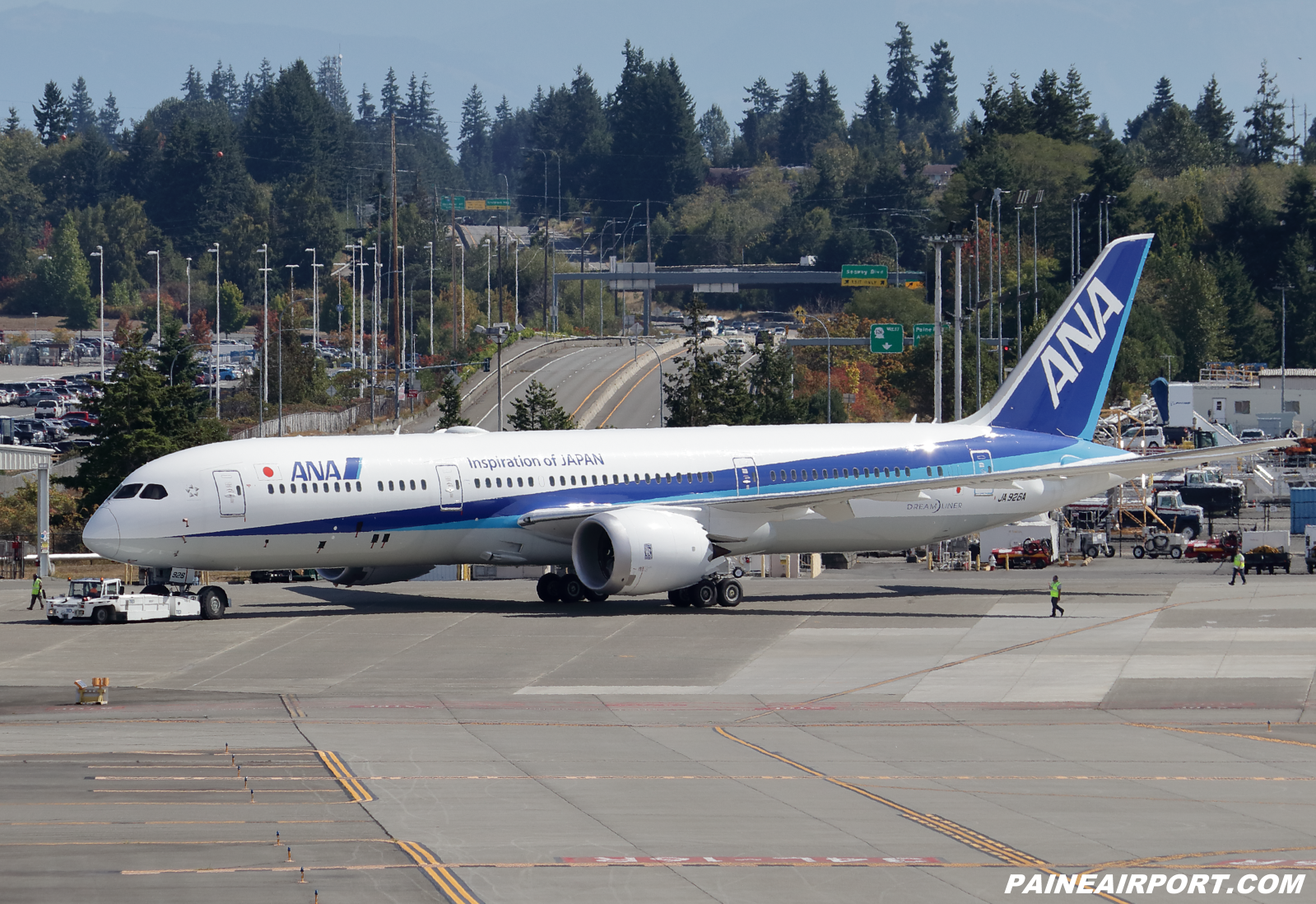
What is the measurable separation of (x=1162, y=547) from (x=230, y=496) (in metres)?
48.4

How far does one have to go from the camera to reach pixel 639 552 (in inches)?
1948

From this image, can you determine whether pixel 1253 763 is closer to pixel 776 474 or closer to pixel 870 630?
pixel 870 630

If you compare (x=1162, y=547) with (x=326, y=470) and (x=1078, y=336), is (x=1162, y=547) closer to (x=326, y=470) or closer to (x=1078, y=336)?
(x=1078, y=336)

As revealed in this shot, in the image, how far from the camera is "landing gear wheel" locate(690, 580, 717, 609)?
174ft

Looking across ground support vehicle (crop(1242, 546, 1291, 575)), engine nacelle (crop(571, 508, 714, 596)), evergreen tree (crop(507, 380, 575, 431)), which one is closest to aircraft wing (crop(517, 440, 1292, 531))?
engine nacelle (crop(571, 508, 714, 596))

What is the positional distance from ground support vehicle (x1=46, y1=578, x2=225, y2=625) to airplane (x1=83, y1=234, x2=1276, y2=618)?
43 cm

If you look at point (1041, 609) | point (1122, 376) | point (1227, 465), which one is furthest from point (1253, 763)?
point (1122, 376)

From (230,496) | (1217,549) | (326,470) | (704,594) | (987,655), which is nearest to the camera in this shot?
(987,655)

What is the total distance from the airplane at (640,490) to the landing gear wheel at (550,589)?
2.7 inches

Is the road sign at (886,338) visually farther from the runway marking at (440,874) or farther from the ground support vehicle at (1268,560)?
the runway marking at (440,874)

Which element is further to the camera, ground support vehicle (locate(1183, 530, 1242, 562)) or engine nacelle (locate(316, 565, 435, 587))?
ground support vehicle (locate(1183, 530, 1242, 562))

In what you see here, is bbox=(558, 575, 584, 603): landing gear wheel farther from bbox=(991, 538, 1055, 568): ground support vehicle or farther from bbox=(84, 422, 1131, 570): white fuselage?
bbox=(991, 538, 1055, 568): ground support vehicle

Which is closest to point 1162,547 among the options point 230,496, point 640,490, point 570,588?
point 640,490

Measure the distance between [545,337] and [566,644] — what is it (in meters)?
147
